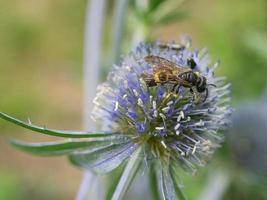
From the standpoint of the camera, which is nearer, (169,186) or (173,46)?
(169,186)

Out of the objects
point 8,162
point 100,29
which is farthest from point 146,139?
point 8,162

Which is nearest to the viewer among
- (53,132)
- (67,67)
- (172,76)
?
(53,132)

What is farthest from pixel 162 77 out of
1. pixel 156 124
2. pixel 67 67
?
pixel 67 67

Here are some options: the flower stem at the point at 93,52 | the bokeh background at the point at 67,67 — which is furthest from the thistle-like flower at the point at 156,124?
the bokeh background at the point at 67,67

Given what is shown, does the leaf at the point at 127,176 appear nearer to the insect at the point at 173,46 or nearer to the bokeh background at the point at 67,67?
the insect at the point at 173,46

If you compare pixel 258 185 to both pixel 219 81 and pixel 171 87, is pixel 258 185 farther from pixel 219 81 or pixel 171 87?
pixel 171 87

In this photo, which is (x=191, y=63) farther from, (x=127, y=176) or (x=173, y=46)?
(x=127, y=176)
